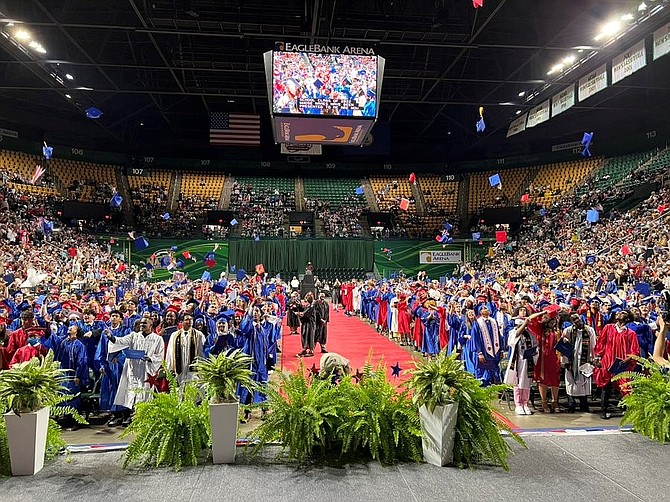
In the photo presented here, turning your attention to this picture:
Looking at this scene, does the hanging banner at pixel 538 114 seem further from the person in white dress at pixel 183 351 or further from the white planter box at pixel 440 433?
the white planter box at pixel 440 433

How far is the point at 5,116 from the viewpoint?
2817cm

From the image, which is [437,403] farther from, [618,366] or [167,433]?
[618,366]

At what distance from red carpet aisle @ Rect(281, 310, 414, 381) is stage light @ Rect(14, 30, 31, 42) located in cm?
1288

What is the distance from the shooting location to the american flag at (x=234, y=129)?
27.2 m

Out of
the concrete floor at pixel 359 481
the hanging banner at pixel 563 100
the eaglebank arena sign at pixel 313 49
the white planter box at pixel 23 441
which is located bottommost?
the concrete floor at pixel 359 481

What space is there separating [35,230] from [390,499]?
2389 cm

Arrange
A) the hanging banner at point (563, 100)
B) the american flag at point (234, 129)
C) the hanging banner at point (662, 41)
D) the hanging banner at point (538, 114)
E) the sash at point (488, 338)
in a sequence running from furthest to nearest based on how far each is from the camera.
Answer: the american flag at point (234, 129)
the hanging banner at point (538, 114)
the hanging banner at point (563, 100)
the hanging banner at point (662, 41)
the sash at point (488, 338)

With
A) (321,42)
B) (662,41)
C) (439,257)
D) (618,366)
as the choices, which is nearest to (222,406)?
(618,366)

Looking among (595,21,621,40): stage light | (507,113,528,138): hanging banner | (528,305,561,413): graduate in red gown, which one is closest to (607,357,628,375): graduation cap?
(528,305,561,413): graduate in red gown

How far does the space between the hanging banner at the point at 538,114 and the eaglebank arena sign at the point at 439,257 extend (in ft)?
31.9

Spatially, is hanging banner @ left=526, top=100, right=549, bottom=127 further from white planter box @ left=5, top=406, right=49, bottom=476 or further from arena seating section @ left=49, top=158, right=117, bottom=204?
arena seating section @ left=49, top=158, right=117, bottom=204

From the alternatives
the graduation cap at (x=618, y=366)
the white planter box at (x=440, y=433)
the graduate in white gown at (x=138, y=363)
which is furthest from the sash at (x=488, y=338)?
the graduate in white gown at (x=138, y=363)

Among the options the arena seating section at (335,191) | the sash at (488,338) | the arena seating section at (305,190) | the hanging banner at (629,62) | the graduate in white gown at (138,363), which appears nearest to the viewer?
the graduate in white gown at (138,363)

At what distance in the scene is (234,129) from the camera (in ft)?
89.7
